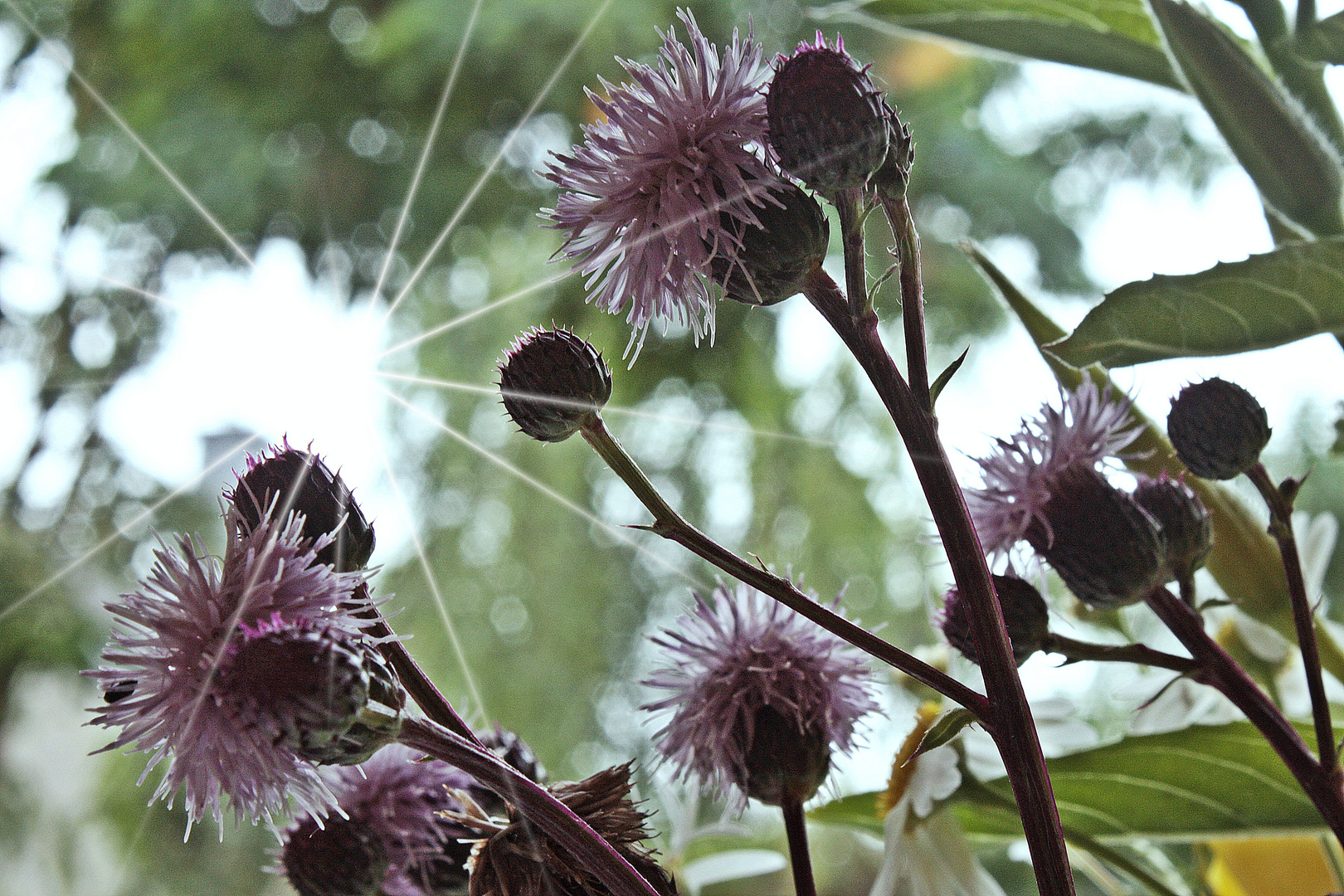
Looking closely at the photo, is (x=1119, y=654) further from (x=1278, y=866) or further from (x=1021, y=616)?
(x=1278, y=866)

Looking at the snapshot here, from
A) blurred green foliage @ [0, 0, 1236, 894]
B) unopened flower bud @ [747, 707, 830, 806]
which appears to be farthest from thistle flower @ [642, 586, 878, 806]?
blurred green foliage @ [0, 0, 1236, 894]

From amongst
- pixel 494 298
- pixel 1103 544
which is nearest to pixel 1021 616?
pixel 1103 544

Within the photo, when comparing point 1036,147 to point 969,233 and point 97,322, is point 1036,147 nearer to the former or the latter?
point 969,233

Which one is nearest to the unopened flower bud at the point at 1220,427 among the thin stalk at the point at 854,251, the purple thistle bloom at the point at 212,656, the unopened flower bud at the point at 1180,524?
the unopened flower bud at the point at 1180,524

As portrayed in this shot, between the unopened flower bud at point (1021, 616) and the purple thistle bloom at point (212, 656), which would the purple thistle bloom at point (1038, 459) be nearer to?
the unopened flower bud at point (1021, 616)

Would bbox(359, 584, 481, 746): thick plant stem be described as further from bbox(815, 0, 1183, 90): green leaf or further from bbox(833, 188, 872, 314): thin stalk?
bbox(815, 0, 1183, 90): green leaf

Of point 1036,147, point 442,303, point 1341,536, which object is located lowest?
point 1341,536

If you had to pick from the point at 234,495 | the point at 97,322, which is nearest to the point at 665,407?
the point at 97,322
